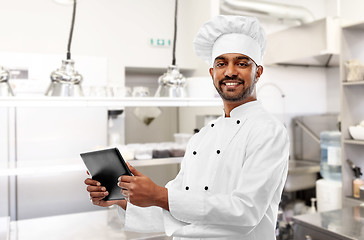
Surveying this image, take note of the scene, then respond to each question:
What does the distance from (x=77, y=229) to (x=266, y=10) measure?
2841mm

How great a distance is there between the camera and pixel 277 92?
4.17 m

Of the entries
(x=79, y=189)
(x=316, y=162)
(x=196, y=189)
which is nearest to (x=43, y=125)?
(x=79, y=189)

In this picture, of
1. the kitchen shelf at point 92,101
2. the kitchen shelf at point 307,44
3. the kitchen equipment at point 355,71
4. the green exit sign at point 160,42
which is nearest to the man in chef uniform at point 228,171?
the kitchen shelf at point 92,101

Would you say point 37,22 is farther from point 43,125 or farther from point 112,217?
point 112,217

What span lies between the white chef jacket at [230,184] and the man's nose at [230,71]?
0.16 m

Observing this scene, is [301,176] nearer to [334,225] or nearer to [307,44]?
[307,44]

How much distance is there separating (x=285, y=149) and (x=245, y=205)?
238 millimetres

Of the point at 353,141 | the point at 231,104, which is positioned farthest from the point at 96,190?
the point at 353,141

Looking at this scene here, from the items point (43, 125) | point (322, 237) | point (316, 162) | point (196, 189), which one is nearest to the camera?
point (196, 189)

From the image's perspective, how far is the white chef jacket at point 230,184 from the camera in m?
0.98

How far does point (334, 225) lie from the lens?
210 cm

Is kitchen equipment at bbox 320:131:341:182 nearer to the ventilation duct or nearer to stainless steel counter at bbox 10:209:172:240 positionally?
the ventilation duct

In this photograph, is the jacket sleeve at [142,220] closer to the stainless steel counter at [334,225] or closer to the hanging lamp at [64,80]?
the hanging lamp at [64,80]

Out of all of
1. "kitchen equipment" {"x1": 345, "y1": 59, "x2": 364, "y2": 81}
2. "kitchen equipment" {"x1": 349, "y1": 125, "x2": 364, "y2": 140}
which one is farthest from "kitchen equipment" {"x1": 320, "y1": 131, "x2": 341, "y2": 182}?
"kitchen equipment" {"x1": 345, "y1": 59, "x2": 364, "y2": 81}
